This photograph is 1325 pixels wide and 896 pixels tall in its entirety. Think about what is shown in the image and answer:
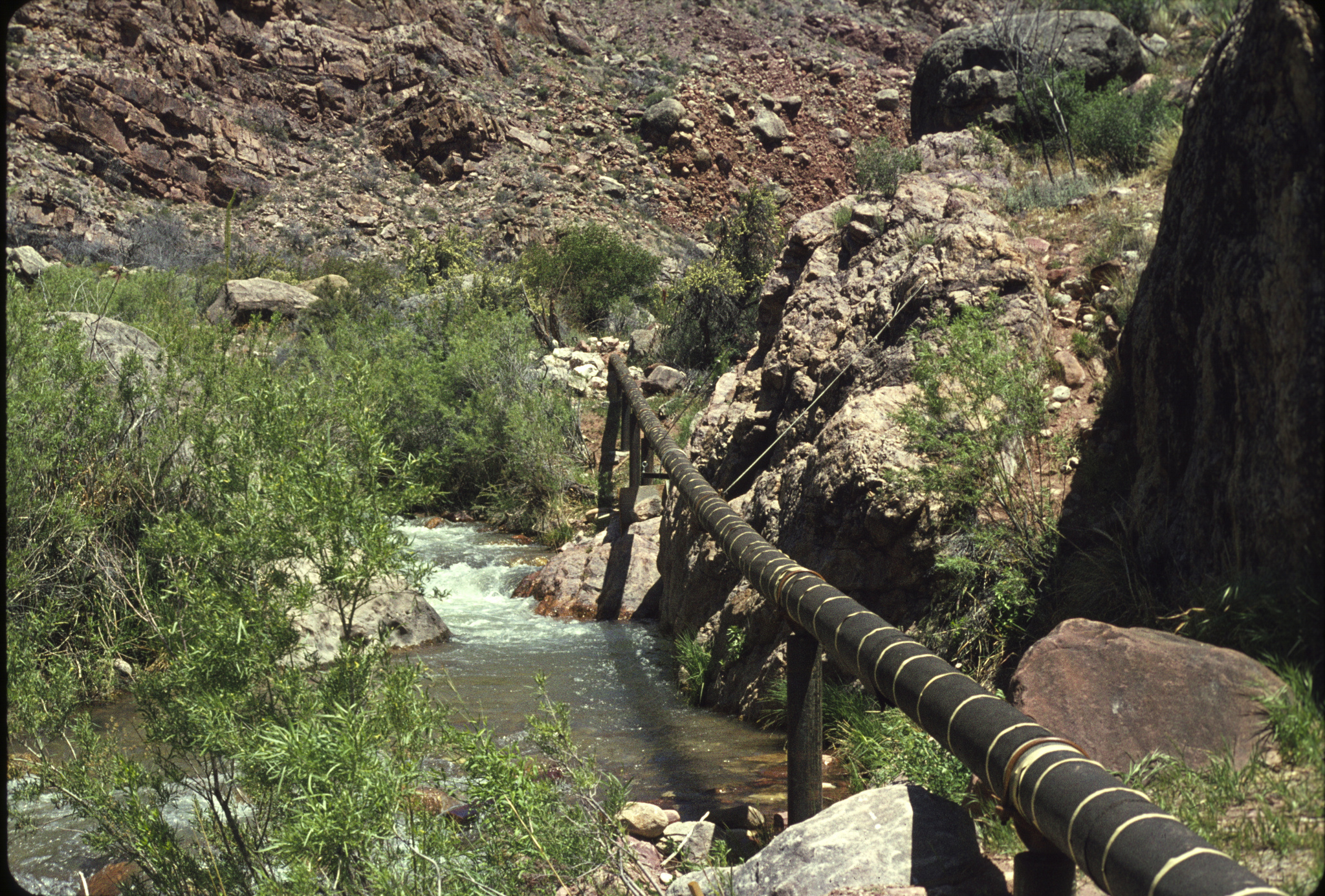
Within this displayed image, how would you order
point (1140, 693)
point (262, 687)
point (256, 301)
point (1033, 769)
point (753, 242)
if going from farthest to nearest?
point (256, 301)
point (753, 242)
point (262, 687)
point (1140, 693)
point (1033, 769)

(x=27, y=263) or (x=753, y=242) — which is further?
(x=753, y=242)

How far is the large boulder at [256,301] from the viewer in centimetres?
1708

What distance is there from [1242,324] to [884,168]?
Result: 22.7ft

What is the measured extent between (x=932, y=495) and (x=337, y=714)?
319 centimetres

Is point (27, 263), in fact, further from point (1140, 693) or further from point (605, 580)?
point (1140, 693)

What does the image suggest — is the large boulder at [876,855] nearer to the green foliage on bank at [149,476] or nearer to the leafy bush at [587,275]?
the green foliage on bank at [149,476]

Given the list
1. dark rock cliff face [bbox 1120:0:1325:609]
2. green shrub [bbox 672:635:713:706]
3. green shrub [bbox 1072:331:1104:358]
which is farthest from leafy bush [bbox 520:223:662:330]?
dark rock cliff face [bbox 1120:0:1325:609]

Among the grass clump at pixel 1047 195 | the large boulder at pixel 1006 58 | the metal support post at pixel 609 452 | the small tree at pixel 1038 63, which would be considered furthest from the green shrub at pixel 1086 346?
the metal support post at pixel 609 452

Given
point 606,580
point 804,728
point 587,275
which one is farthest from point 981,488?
point 587,275

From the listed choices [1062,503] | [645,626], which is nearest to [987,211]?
[1062,503]

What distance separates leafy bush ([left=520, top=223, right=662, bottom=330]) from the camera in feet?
69.5

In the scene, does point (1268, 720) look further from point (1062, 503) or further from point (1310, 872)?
point (1062, 503)

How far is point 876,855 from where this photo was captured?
2473 millimetres

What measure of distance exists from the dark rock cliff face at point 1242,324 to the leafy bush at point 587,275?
17.1 m
